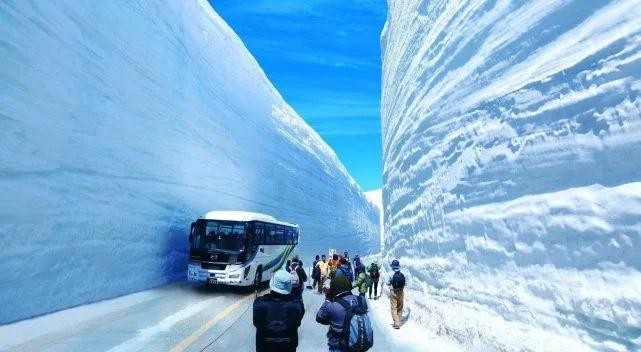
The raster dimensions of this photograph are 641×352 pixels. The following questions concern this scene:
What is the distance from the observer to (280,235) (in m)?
18.5

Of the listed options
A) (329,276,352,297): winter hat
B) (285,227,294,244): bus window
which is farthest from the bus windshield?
(329,276,352,297): winter hat

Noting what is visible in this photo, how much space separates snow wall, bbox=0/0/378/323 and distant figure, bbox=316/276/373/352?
23.1 ft

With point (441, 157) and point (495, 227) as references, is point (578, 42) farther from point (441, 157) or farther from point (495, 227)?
point (441, 157)

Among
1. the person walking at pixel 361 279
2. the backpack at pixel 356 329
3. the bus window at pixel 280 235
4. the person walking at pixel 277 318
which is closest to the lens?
the person walking at pixel 277 318

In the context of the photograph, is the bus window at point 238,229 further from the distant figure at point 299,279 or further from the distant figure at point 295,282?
the distant figure at point 295,282

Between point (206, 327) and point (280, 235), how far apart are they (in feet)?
32.3

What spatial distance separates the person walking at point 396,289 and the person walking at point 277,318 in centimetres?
559

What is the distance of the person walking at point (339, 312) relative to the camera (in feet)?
13.7

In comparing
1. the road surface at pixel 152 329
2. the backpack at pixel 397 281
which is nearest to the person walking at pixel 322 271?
the road surface at pixel 152 329

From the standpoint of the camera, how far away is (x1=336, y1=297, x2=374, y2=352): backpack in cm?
407

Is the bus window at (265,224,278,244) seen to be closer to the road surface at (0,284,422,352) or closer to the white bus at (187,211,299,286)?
the white bus at (187,211,299,286)

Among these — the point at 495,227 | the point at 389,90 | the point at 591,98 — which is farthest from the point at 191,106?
the point at 591,98

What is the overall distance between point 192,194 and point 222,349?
44.2ft

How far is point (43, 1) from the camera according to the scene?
10.3 m
